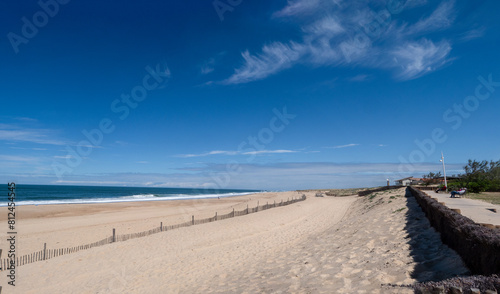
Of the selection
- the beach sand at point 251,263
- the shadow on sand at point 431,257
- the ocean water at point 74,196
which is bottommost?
the ocean water at point 74,196

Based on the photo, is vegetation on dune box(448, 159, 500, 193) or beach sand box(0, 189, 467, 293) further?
vegetation on dune box(448, 159, 500, 193)

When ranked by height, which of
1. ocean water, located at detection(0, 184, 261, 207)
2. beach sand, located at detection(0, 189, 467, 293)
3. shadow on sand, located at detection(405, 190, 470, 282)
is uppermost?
shadow on sand, located at detection(405, 190, 470, 282)

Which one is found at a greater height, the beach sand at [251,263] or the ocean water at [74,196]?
the beach sand at [251,263]

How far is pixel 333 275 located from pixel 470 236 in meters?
3.48

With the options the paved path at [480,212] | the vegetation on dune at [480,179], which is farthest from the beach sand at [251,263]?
the vegetation on dune at [480,179]

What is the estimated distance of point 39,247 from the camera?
1758 centimetres

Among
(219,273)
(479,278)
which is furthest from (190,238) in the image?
(479,278)

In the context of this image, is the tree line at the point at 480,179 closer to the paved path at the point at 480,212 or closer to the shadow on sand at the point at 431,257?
the paved path at the point at 480,212

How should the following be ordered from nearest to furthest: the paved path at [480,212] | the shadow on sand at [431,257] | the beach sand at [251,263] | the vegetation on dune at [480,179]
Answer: the shadow on sand at [431,257], the beach sand at [251,263], the paved path at [480,212], the vegetation on dune at [480,179]

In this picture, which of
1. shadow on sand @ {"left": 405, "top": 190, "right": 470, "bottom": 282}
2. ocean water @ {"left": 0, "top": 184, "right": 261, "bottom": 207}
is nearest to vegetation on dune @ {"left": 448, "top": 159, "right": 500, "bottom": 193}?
shadow on sand @ {"left": 405, "top": 190, "right": 470, "bottom": 282}

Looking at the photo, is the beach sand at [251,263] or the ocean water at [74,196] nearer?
the beach sand at [251,263]

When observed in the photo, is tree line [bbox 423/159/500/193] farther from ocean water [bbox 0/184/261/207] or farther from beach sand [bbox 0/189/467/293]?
ocean water [bbox 0/184/261/207]

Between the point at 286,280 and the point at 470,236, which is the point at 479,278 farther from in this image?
the point at 286,280

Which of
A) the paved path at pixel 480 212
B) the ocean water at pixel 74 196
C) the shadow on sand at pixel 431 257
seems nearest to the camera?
the shadow on sand at pixel 431 257
